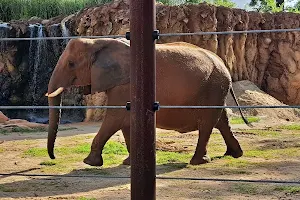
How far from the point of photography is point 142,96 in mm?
2355

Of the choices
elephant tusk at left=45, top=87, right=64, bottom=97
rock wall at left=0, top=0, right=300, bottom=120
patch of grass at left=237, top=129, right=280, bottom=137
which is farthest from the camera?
rock wall at left=0, top=0, right=300, bottom=120

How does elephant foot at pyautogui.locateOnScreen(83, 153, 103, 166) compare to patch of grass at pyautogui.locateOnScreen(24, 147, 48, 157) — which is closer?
elephant foot at pyautogui.locateOnScreen(83, 153, 103, 166)

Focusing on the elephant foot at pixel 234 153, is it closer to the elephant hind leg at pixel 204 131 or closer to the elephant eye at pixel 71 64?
the elephant hind leg at pixel 204 131

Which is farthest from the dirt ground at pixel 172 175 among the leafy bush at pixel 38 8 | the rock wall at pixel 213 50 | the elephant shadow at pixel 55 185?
the leafy bush at pixel 38 8

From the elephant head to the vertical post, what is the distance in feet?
11.0

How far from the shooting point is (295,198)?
3973 mm

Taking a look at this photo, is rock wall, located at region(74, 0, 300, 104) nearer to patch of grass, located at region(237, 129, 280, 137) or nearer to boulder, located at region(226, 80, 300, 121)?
boulder, located at region(226, 80, 300, 121)

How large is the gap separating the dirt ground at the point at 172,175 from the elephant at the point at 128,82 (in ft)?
1.25

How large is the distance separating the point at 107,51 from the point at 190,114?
117 centimetres

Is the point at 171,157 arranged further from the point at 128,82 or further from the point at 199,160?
the point at 128,82

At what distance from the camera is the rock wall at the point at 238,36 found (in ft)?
41.8

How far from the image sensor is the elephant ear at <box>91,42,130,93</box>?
225 inches

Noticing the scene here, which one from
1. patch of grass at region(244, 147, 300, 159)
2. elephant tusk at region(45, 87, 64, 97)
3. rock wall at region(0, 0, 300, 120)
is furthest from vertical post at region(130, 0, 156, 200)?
rock wall at region(0, 0, 300, 120)

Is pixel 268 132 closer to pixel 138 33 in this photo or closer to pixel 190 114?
pixel 190 114
